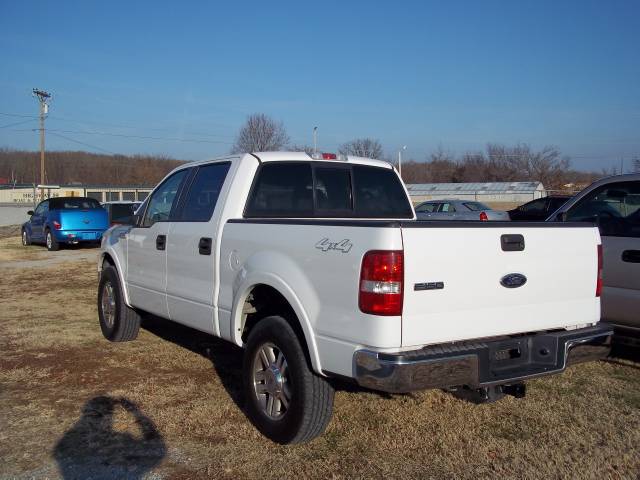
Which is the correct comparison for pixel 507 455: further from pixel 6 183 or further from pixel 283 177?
pixel 6 183

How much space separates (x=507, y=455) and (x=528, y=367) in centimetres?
61

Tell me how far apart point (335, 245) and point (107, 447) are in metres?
2.07

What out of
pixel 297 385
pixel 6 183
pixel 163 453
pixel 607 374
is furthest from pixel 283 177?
pixel 6 183

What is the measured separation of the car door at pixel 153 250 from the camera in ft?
18.2

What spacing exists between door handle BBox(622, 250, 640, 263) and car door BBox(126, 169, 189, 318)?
3956 mm

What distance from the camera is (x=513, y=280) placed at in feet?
12.0

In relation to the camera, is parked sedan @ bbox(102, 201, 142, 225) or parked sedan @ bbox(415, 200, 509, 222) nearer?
parked sedan @ bbox(102, 201, 142, 225)

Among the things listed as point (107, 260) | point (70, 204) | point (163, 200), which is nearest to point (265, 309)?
point (163, 200)

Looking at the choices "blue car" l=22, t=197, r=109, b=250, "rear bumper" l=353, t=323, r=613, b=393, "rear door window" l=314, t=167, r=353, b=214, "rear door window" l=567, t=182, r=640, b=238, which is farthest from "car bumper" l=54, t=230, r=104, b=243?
"rear bumper" l=353, t=323, r=613, b=393

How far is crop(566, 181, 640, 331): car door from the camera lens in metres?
5.16

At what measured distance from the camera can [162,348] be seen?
6.59m

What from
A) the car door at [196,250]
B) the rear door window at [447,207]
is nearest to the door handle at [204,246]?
the car door at [196,250]

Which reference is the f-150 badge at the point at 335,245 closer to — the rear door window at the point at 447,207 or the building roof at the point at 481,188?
the rear door window at the point at 447,207

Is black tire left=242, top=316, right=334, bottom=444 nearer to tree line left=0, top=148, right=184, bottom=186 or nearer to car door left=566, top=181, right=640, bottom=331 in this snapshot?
car door left=566, top=181, right=640, bottom=331
